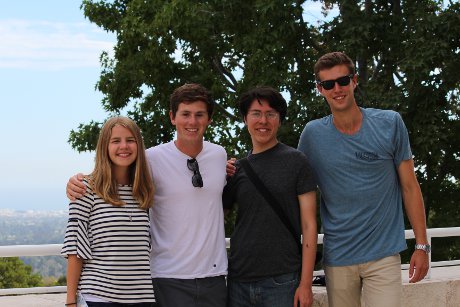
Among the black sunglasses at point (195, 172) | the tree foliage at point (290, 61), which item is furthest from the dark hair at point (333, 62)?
the tree foliage at point (290, 61)

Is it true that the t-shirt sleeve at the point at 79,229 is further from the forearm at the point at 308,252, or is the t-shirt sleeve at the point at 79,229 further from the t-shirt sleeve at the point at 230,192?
the forearm at the point at 308,252

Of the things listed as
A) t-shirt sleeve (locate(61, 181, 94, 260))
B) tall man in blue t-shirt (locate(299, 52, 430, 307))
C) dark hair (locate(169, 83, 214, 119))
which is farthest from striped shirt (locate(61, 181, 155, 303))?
tall man in blue t-shirt (locate(299, 52, 430, 307))

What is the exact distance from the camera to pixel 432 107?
15883mm

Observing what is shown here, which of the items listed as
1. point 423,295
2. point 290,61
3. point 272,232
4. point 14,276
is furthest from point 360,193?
point 14,276

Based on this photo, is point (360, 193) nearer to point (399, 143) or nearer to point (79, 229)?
point (399, 143)

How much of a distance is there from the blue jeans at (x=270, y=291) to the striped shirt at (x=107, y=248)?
52 centimetres

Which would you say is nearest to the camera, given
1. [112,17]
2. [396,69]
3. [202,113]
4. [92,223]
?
[92,223]

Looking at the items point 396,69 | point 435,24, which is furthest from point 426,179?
point 435,24

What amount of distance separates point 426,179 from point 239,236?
1558 centimetres

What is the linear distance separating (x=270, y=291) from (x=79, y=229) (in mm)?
1043

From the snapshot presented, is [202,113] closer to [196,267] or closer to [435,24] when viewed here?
[196,267]

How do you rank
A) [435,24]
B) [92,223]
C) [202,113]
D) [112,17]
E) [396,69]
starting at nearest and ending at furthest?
[92,223], [202,113], [435,24], [396,69], [112,17]

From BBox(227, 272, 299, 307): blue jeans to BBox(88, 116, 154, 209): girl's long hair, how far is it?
70cm

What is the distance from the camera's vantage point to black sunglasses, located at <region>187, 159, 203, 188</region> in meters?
3.82
